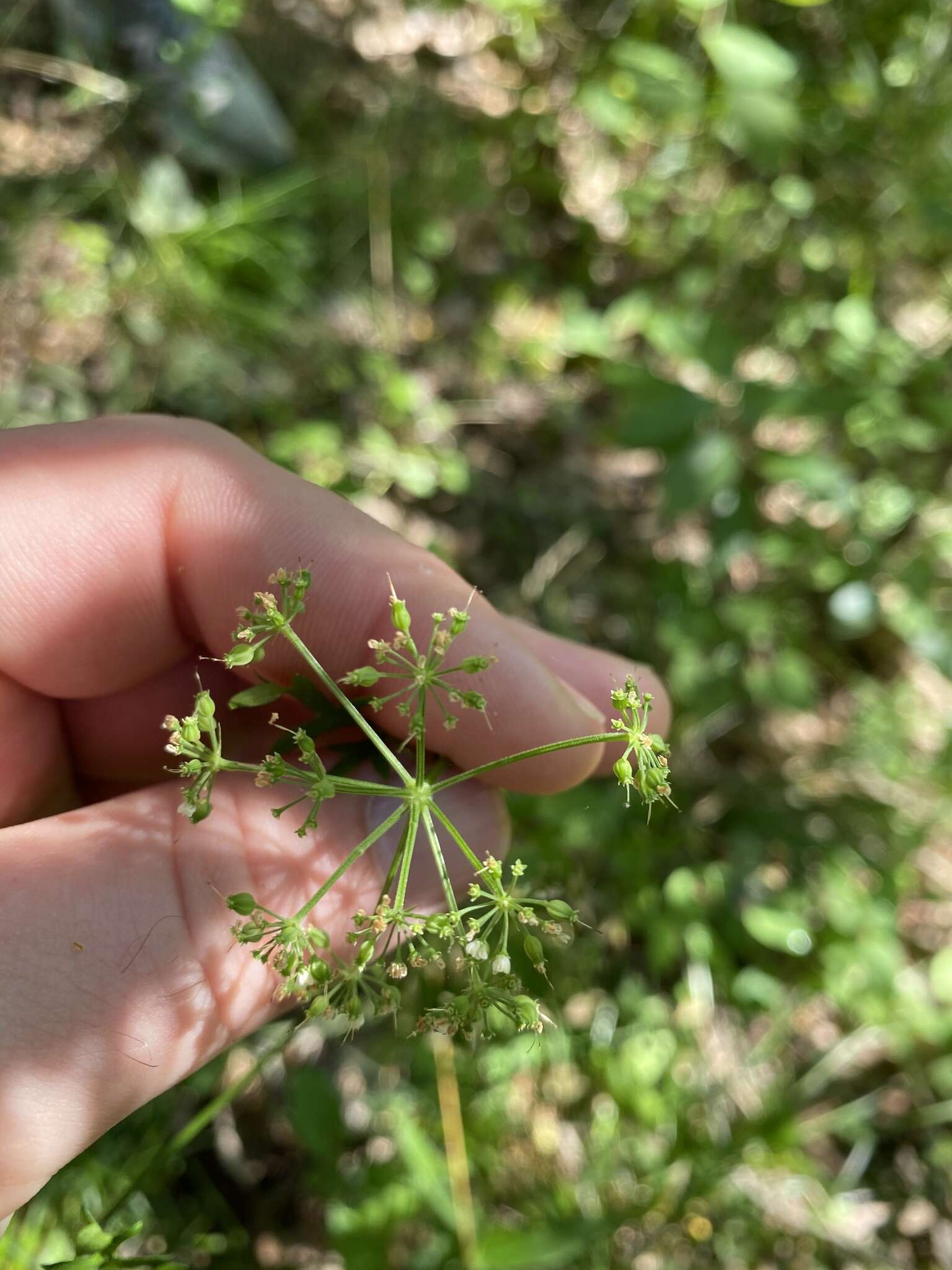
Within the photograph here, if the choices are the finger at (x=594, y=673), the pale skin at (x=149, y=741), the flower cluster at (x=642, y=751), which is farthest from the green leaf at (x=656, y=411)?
the flower cluster at (x=642, y=751)

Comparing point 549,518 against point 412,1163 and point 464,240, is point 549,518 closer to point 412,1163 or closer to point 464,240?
point 464,240

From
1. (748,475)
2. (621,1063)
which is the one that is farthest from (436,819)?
(748,475)

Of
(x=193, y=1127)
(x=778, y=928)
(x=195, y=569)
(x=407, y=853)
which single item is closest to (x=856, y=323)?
(x=778, y=928)

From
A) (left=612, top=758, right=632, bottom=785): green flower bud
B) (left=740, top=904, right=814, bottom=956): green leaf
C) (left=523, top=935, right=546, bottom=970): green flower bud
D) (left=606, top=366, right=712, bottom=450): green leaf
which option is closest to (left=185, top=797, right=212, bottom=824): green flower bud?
(left=523, top=935, right=546, bottom=970): green flower bud

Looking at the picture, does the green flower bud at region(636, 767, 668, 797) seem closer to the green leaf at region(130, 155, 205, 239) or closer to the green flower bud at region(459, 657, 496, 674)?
the green flower bud at region(459, 657, 496, 674)

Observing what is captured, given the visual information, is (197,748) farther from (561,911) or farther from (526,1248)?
(526,1248)
